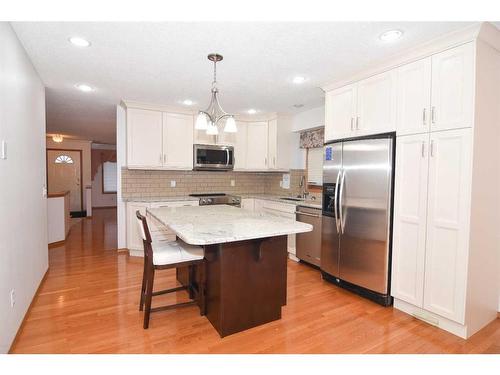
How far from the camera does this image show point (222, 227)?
207cm

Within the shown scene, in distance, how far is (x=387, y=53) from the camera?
243cm

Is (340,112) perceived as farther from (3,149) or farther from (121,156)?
(121,156)

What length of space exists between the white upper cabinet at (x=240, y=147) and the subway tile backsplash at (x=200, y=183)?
434 mm

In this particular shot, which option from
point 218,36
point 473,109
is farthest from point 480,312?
point 218,36

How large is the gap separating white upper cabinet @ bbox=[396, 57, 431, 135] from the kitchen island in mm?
1288

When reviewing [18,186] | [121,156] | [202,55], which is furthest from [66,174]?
[202,55]

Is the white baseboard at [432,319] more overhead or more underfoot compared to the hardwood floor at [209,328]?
more overhead

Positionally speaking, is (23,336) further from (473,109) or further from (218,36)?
(473,109)

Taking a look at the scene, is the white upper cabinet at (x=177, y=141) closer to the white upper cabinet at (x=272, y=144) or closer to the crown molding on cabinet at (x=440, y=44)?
the white upper cabinet at (x=272, y=144)

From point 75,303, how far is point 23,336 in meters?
0.57

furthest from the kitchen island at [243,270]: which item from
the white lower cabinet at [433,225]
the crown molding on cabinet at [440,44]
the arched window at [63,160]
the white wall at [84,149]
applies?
the arched window at [63,160]

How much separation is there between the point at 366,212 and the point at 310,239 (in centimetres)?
119

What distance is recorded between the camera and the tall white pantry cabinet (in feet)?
6.78

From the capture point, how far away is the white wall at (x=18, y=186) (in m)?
1.86
